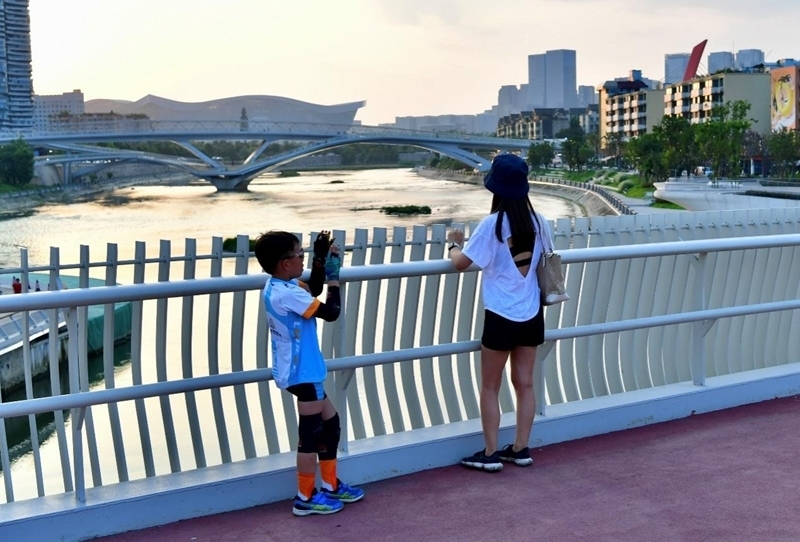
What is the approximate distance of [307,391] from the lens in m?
3.58

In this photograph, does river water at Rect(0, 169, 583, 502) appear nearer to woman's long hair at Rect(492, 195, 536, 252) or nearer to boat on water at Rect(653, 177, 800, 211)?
boat on water at Rect(653, 177, 800, 211)

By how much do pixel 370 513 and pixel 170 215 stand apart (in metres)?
69.6

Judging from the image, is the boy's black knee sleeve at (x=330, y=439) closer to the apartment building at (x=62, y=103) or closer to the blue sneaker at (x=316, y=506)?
the blue sneaker at (x=316, y=506)

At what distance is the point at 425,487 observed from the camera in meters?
3.94

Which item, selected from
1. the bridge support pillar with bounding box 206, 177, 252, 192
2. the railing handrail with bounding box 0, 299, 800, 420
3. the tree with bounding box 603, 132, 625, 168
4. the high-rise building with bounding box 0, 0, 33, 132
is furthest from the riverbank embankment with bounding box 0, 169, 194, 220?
the railing handrail with bounding box 0, 299, 800, 420

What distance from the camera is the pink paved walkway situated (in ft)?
11.5

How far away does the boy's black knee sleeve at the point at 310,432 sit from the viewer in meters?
3.61

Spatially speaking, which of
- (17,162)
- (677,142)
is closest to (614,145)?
(677,142)

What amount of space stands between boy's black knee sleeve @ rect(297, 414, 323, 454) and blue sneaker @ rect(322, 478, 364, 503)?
0.18 metres

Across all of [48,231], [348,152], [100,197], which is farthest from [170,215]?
[348,152]

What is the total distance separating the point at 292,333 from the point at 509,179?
3.31 feet

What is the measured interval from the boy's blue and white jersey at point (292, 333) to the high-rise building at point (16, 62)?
13452 cm

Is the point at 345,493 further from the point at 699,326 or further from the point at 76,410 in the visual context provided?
the point at 699,326

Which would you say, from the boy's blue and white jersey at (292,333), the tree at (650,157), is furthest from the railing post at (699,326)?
the tree at (650,157)
